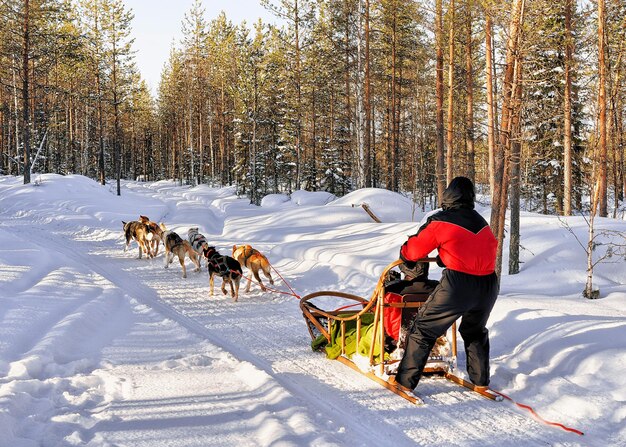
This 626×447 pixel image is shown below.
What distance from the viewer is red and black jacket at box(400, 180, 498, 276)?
4086 millimetres

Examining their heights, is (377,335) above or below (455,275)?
below

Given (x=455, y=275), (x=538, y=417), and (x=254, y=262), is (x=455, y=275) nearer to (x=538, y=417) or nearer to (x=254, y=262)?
(x=538, y=417)

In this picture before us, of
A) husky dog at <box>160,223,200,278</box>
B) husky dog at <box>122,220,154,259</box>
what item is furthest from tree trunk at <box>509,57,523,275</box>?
husky dog at <box>122,220,154,259</box>

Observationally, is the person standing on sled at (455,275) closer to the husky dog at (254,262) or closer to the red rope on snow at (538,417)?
the red rope on snow at (538,417)

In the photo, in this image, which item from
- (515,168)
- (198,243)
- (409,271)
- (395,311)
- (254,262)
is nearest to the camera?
(395,311)

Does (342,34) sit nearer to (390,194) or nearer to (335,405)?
(390,194)

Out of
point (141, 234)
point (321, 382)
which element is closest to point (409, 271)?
point (321, 382)

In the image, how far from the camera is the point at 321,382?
4.70 m

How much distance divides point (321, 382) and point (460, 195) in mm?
2249

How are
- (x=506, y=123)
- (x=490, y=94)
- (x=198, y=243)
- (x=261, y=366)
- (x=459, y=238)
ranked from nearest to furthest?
(x=459, y=238)
(x=261, y=366)
(x=506, y=123)
(x=198, y=243)
(x=490, y=94)

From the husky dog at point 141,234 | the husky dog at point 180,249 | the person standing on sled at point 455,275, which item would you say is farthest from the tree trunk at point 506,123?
the husky dog at point 141,234

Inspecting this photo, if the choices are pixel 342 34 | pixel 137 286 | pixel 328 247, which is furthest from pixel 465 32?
pixel 137 286

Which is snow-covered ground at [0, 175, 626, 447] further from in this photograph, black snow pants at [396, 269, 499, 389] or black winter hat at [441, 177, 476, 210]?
black winter hat at [441, 177, 476, 210]

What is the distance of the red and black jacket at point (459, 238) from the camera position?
4.09 m
